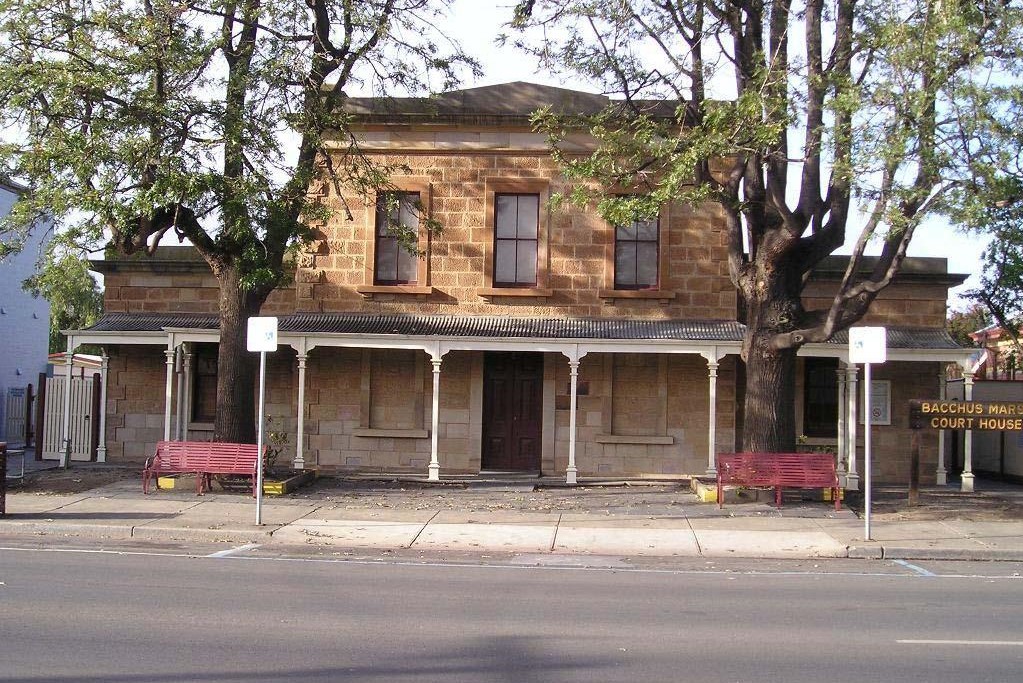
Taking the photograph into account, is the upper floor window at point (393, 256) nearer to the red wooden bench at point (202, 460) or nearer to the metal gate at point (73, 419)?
the red wooden bench at point (202, 460)

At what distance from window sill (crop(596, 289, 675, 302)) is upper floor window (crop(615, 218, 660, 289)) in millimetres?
343

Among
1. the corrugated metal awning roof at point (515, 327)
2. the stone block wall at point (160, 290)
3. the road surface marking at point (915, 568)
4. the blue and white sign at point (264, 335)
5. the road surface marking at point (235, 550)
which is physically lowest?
the road surface marking at point (235, 550)

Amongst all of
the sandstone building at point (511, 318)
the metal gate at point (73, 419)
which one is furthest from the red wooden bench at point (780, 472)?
the metal gate at point (73, 419)

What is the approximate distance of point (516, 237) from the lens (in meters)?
19.8

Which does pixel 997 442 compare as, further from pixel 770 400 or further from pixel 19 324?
pixel 19 324

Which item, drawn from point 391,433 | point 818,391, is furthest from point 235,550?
point 818,391

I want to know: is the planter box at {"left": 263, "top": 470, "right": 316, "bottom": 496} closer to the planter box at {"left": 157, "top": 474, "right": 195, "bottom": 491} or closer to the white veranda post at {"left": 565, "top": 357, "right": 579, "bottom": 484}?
the planter box at {"left": 157, "top": 474, "right": 195, "bottom": 491}

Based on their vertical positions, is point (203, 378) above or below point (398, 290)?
below

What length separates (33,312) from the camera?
98.3 ft

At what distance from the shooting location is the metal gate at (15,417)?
27.1m

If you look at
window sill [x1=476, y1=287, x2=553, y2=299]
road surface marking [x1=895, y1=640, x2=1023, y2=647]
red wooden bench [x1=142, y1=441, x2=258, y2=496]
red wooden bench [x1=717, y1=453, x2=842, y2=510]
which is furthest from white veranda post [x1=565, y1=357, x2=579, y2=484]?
road surface marking [x1=895, y1=640, x2=1023, y2=647]

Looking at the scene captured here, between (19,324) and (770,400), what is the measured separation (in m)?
23.0

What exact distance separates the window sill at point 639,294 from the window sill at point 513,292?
1125 millimetres

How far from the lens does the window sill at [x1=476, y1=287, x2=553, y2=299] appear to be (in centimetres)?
1941
